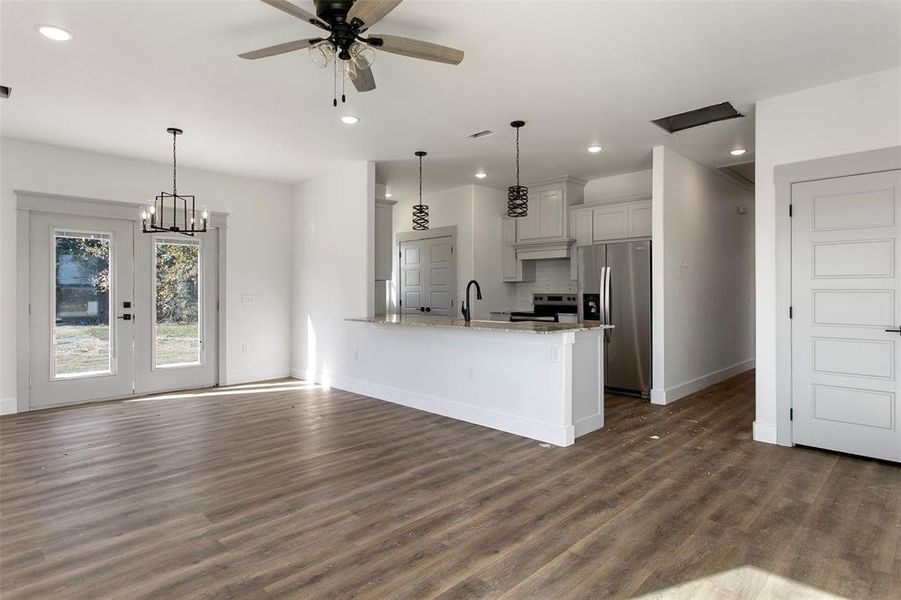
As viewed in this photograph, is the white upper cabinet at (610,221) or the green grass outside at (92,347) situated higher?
the white upper cabinet at (610,221)

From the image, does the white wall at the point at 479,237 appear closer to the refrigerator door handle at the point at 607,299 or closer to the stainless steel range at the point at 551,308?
the stainless steel range at the point at 551,308

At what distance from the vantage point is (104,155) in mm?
5637

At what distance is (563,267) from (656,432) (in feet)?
11.0


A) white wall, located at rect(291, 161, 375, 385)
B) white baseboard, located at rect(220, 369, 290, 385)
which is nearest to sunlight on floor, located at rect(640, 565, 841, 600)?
white wall, located at rect(291, 161, 375, 385)

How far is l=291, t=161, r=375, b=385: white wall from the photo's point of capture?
19.6 ft

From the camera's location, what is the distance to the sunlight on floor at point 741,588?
2043mm

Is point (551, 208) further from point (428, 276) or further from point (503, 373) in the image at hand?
point (503, 373)

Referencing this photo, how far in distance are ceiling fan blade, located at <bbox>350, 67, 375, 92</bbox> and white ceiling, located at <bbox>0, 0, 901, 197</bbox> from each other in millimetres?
321

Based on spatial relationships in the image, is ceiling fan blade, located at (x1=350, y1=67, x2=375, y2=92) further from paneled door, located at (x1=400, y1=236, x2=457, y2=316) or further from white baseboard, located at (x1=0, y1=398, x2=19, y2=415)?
white baseboard, located at (x1=0, y1=398, x2=19, y2=415)

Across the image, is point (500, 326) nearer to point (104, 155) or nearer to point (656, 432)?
point (656, 432)

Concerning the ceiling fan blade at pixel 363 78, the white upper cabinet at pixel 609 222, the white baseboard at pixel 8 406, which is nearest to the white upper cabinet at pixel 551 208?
the white upper cabinet at pixel 609 222

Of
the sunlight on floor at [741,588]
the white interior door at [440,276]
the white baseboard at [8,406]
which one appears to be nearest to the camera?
the sunlight on floor at [741,588]

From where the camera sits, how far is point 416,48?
8.68 feet

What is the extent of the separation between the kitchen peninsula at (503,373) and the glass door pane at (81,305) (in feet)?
10.1
